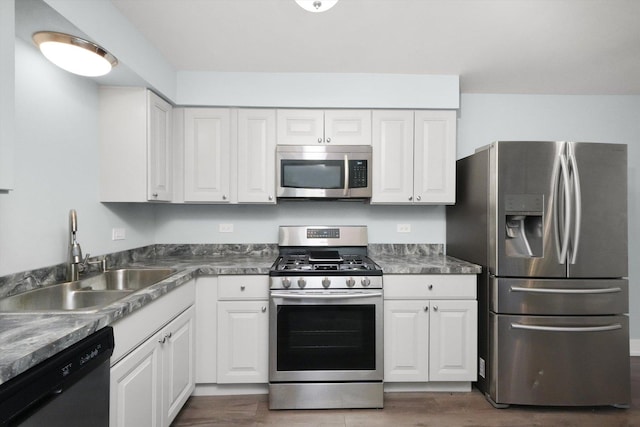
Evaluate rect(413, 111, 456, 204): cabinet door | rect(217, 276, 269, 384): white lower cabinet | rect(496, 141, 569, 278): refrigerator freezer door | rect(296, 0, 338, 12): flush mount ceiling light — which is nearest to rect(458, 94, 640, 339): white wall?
rect(413, 111, 456, 204): cabinet door

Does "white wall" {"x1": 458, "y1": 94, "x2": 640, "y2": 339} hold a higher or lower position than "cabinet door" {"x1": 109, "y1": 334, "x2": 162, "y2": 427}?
higher

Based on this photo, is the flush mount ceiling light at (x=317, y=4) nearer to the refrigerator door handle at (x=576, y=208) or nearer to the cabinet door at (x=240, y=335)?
the cabinet door at (x=240, y=335)

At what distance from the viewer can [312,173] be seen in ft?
8.20

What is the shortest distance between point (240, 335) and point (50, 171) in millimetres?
1481

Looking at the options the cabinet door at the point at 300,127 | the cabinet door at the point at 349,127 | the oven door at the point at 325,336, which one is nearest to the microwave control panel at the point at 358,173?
the cabinet door at the point at 349,127

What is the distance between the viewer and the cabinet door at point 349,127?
2.54 meters

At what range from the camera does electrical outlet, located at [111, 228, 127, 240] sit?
2273 mm

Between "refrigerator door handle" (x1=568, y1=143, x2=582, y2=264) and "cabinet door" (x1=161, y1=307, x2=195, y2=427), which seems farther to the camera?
"refrigerator door handle" (x1=568, y1=143, x2=582, y2=264)

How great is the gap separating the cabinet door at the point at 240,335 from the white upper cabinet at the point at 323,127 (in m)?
1.28

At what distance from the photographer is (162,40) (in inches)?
81.3

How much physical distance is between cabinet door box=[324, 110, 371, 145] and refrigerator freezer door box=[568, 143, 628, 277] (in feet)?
4.56

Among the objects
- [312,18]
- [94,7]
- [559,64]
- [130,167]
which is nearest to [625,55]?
[559,64]

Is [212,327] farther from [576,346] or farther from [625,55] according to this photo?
[625,55]

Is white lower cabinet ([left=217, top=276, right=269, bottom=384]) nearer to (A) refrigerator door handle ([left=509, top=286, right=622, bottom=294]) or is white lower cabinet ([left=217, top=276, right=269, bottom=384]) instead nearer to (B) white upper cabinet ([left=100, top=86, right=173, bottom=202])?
(B) white upper cabinet ([left=100, top=86, right=173, bottom=202])
